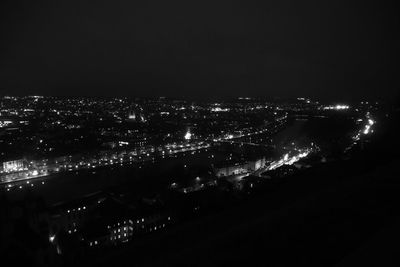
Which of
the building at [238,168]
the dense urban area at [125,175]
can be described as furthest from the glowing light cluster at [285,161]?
the building at [238,168]

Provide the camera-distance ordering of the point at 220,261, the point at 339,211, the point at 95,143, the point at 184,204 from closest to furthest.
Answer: the point at 220,261 < the point at 339,211 < the point at 184,204 < the point at 95,143

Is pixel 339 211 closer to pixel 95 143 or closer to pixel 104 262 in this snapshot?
pixel 104 262

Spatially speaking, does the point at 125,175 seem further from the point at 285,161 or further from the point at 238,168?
the point at 285,161

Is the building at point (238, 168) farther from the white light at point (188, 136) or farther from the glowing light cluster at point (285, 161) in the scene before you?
the white light at point (188, 136)

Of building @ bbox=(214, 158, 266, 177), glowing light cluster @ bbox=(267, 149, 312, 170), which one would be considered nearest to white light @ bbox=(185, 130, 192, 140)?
glowing light cluster @ bbox=(267, 149, 312, 170)

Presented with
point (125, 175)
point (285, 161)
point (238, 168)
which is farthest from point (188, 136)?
point (125, 175)

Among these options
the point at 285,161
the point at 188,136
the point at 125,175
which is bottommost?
the point at 188,136

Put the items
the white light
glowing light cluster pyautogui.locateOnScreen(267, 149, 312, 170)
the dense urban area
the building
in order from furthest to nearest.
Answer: the white light, glowing light cluster pyautogui.locateOnScreen(267, 149, 312, 170), the building, the dense urban area

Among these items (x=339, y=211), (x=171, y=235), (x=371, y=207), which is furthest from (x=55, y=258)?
(x=371, y=207)

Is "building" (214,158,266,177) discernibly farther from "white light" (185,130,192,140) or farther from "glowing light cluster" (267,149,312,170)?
"white light" (185,130,192,140)
